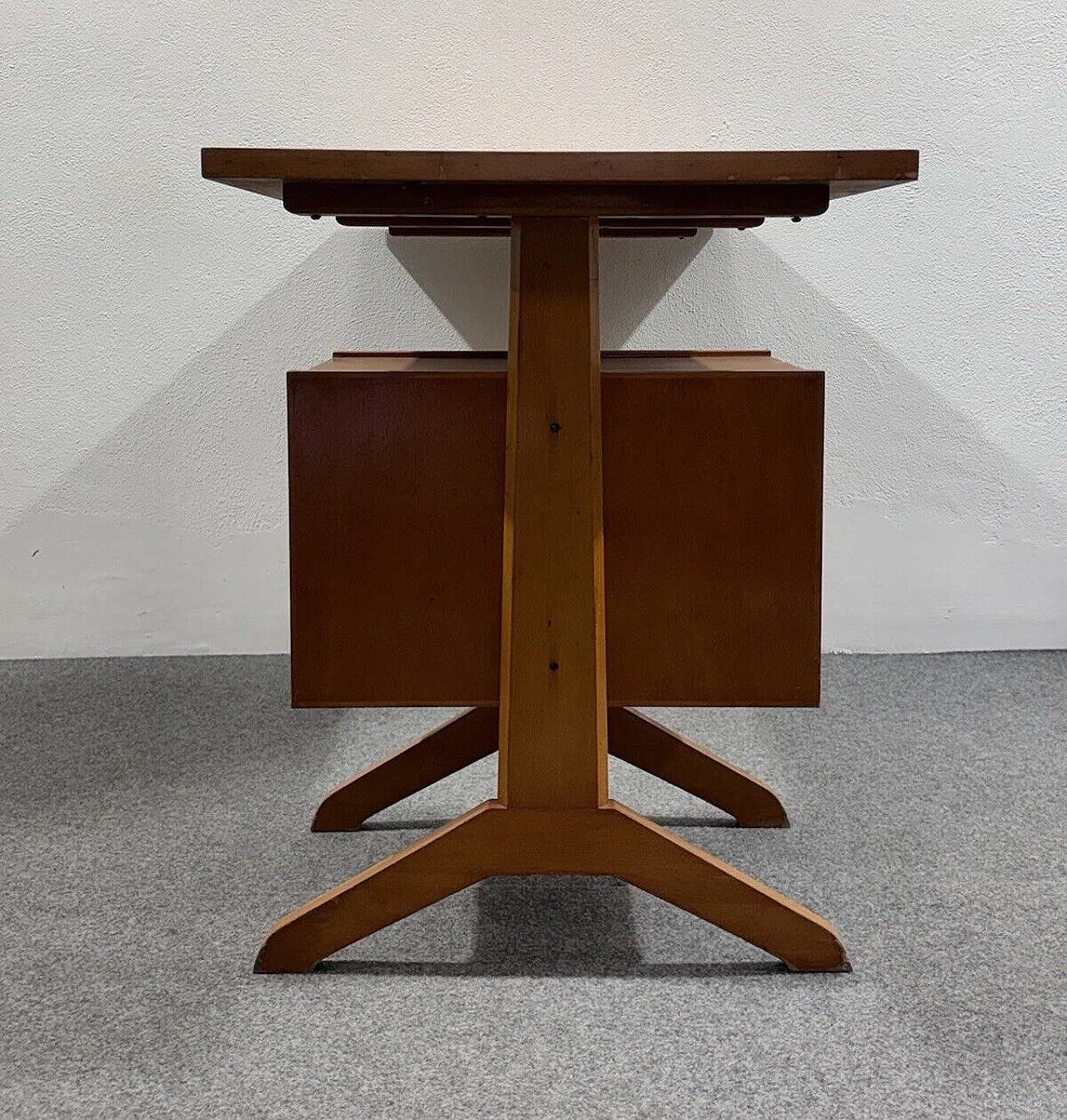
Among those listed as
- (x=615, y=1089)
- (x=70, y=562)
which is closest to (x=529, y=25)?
(x=70, y=562)

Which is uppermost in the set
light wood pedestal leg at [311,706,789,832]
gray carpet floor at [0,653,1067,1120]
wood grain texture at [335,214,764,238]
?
wood grain texture at [335,214,764,238]

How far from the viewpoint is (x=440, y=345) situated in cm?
205

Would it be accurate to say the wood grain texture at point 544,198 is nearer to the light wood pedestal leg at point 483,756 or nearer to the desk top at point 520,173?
Result: the desk top at point 520,173

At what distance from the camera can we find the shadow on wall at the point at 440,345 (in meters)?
2.03

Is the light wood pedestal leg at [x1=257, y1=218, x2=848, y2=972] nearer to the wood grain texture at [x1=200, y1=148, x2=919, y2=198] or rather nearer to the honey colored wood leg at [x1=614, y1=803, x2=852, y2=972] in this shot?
the honey colored wood leg at [x1=614, y1=803, x2=852, y2=972]

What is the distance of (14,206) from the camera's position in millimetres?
1995

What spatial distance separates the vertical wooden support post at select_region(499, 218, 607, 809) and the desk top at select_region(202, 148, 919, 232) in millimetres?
60

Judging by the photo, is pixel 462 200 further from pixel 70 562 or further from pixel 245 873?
pixel 70 562

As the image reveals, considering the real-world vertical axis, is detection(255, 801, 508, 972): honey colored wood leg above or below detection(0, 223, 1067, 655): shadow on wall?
below

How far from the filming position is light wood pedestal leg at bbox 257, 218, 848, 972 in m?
1.10

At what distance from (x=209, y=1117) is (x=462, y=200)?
0.77m

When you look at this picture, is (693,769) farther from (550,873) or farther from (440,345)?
(440,345)

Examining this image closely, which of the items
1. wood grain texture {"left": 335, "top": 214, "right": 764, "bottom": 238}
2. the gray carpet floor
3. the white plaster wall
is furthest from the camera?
the white plaster wall

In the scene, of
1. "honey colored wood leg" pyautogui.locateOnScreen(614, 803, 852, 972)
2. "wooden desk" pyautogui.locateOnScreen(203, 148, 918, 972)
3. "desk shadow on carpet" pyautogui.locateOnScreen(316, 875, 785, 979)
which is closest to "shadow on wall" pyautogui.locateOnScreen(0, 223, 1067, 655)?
"wooden desk" pyautogui.locateOnScreen(203, 148, 918, 972)
